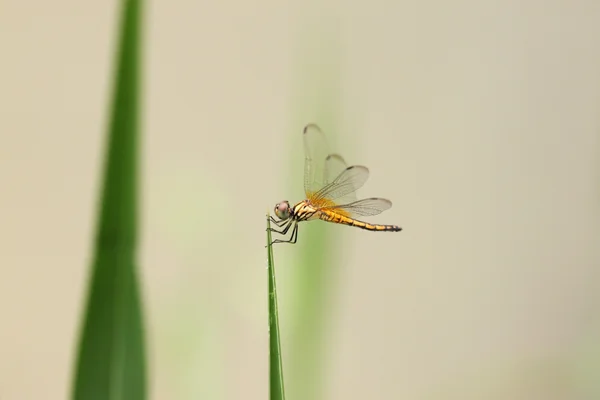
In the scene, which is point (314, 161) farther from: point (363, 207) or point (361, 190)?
point (361, 190)

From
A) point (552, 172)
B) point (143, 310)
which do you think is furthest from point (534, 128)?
point (143, 310)

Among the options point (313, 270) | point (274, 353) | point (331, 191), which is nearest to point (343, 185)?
point (331, 191)

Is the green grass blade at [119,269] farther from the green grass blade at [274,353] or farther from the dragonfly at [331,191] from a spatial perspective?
the dragonfly at [331,191]

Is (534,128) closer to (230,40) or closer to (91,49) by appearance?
(230,40)

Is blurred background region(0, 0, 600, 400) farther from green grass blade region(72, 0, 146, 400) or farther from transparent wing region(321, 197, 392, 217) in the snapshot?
green grass blade region(72, 0, 146, 400)

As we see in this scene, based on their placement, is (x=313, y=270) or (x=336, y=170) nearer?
(x=313, y=270)

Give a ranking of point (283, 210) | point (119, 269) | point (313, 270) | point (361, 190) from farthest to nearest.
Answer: point (361, 190) → point (283, 210) → point (313, 270) → point (119, 269)

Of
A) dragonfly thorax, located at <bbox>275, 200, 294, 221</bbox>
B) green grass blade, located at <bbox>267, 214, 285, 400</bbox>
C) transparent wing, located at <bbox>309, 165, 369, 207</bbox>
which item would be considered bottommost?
green grass blade, located at <bbox>267, 214, 285, 400</bbox>

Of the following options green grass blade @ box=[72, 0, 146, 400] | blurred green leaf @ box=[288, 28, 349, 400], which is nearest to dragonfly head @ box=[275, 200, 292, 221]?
blurred green leaf @ box=[288, 28, 349, 400]
